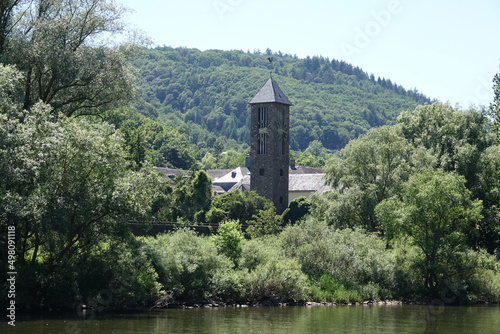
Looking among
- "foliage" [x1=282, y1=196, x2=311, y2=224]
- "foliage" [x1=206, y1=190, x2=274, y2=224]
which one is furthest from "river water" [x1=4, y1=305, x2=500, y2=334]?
"foliage" [x1=282, y1=196, x2=311, y2=224]

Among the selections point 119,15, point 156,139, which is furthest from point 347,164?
point 156,139

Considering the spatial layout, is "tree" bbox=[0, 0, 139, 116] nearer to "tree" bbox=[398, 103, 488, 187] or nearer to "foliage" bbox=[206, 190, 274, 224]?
"tree" bbox=[398, 103, 488, 187]

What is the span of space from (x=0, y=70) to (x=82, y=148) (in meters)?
4.62

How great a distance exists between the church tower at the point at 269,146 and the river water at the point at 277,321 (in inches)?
1995

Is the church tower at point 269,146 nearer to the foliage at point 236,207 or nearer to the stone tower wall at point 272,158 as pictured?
the stone tower wall at point 272,158

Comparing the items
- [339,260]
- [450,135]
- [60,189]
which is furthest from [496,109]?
[60,189]

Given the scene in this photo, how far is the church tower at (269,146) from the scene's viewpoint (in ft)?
282

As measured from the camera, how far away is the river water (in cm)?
2562

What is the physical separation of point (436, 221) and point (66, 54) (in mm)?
22282

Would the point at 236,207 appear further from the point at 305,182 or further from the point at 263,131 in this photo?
the point at 305,182

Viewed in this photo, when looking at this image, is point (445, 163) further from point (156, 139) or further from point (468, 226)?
point (156, 139)

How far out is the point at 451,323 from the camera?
29.6 meters

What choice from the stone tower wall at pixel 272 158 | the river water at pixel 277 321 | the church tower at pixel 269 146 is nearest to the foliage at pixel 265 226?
the stone tower wall at pixel 272 158

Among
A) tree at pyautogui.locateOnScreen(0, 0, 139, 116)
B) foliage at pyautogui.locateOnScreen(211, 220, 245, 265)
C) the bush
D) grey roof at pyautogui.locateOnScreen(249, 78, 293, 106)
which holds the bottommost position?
the bush
